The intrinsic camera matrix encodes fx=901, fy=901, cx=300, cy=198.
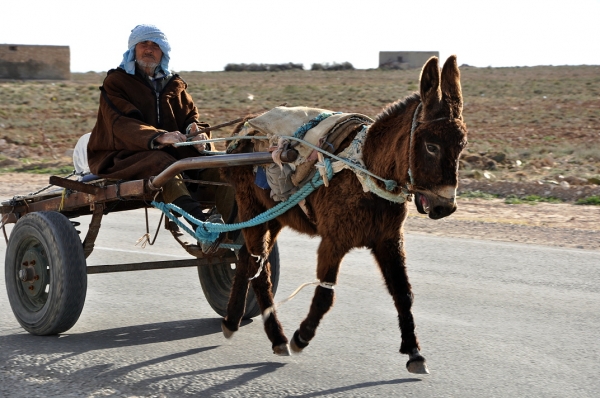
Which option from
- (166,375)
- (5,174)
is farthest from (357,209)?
(5,174)

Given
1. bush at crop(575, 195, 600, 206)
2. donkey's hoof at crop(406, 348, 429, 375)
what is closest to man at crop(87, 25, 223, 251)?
donkey's hoof at crop(406, 348, 429, 375)

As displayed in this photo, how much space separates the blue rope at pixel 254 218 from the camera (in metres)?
5.55

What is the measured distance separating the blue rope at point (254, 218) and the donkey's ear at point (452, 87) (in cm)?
88

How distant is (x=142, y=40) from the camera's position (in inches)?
271

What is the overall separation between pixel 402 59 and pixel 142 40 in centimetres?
9102

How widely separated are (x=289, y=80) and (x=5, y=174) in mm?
52408

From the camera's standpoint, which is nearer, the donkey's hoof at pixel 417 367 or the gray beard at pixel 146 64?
the donkey's hoof at pixel 417 367

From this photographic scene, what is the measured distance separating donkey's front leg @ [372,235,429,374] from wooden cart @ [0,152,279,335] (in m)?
0.98

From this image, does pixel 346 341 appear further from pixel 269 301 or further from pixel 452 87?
pixel 452 87

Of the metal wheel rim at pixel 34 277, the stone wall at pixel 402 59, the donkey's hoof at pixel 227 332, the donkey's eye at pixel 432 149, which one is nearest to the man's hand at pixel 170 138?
the metal wheel rim at pixel 34 277

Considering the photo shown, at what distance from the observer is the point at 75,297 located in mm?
6336

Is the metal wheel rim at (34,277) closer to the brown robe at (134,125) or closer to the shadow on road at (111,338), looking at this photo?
the shadow on road at (111,338)

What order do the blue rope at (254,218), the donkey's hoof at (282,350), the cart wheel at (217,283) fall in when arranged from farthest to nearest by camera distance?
→ the cart wheel at (217,283) → the donkey's hoof at (282,350) → the blue rope at (254,218)

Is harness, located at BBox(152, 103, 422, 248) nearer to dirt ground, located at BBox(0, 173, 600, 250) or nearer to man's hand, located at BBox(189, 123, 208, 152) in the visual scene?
man's hand, located at BBox(189, 123, 208, 152)
